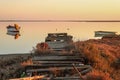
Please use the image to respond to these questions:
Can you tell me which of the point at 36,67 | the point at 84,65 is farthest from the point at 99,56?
the point at 36,67

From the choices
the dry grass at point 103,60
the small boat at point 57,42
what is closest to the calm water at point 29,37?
the small boat at point 57,42

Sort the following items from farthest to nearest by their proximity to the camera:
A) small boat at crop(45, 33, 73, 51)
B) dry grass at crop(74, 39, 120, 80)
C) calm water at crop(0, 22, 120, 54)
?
→ calm water at crop(0, 22, 120, 54), small boat at crop(45, 33, 73, 51), dry grass at crop(74, 39, 120, 80)

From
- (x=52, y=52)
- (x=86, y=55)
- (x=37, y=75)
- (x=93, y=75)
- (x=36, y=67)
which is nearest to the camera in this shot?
(x=93, y=75)

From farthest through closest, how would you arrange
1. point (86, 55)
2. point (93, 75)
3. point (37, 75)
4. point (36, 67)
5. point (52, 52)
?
1. point (52, 52)
2. point (86, 55)
3. point (36, 67)
4. point (37, 75)
5. point (93, 75)

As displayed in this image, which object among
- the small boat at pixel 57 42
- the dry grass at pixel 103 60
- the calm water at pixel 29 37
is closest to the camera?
the dry grass at pixel 103 60

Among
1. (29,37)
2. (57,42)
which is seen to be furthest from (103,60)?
(29,37)

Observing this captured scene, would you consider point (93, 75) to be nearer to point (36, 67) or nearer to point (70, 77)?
point (70, 77)

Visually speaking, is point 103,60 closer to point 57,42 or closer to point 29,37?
point 57,42

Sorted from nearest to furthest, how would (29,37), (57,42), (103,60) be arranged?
(103,60)
(57,42)
(29,37)

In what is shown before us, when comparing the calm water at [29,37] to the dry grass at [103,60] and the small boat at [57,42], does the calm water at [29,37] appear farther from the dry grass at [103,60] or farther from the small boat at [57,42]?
the dry grass at [103,60]

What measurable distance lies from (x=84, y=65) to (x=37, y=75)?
2432 millimetres

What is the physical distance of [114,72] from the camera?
19.9 meters

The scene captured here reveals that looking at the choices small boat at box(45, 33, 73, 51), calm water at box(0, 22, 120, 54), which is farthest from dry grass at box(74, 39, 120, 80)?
calm water at box(0, 22, 120, 54)

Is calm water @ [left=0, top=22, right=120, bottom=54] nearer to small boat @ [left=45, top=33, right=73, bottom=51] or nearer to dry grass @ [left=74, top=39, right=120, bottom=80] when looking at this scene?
small boat @ [left=45, top=33, right=73, bottom=51]
